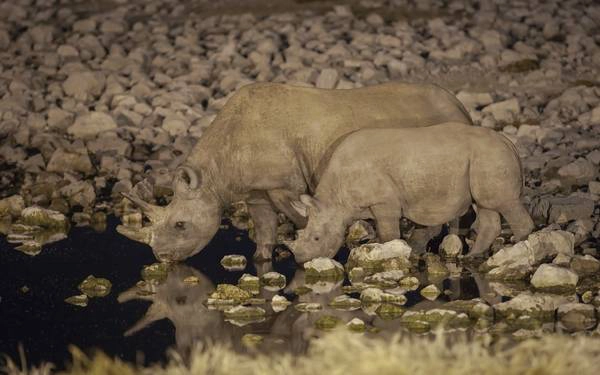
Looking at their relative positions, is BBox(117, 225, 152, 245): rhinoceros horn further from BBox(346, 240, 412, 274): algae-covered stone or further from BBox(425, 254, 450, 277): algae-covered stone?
BBox(425, 254, 450, 277): algae-covered stone

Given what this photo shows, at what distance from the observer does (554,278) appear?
467 inches

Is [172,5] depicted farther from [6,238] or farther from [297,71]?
[6,238]

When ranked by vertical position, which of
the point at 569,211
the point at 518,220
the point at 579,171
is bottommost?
the point at 579,171

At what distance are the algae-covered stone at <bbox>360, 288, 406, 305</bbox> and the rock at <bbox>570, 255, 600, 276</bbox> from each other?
1.76 m

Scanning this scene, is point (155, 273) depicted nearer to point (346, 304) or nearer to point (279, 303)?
point (279, 303)

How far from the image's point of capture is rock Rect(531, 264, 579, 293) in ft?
38.8

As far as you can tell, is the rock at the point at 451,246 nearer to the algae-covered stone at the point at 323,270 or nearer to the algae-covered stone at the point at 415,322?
the algae-covered stone at the point at 323,270

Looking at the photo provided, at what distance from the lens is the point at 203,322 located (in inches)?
448

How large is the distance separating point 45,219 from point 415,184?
14.6 feet

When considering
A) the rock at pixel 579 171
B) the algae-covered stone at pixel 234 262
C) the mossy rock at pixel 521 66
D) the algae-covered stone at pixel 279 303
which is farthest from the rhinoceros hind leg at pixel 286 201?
the mossy rock at pixel 521 66

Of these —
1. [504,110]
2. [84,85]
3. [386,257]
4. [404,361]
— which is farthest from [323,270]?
[84,85]

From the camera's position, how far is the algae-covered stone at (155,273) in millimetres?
13023

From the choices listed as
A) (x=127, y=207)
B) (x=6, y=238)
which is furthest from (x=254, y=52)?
(x=6, y=238)

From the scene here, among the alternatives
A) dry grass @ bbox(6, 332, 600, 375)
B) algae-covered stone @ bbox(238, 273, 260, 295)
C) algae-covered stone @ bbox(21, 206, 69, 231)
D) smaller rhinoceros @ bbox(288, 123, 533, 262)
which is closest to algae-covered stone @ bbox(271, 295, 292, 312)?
algae-covered stone @ bbox(238, 273, 260, 295)
